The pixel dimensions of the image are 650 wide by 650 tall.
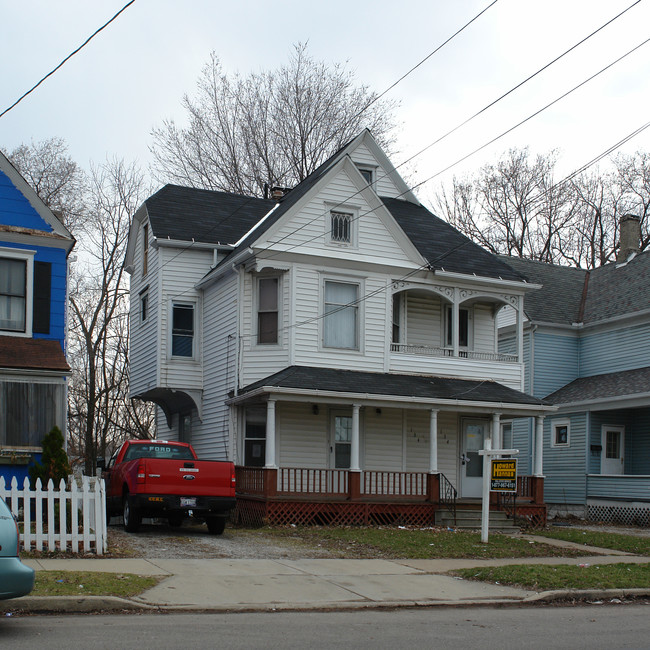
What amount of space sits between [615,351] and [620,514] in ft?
18.3

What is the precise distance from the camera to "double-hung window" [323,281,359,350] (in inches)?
896

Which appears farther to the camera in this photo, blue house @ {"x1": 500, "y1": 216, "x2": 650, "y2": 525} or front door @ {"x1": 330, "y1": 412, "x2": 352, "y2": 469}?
blue house @ {"x1": 500, "y1": 216, "x2": 650, "y2": 525}

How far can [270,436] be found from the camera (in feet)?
67.1

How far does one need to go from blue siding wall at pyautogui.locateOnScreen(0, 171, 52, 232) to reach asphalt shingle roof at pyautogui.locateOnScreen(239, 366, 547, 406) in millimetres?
6201

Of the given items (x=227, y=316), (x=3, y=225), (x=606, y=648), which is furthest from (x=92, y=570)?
(x=227, y=316)

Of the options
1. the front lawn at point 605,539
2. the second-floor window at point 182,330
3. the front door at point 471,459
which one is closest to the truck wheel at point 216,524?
the front lawn at point 605,539

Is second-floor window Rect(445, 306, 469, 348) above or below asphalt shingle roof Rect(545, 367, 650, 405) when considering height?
above

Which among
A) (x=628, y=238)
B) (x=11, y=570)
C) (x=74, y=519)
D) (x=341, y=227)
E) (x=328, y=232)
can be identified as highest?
(x=628, y=238)

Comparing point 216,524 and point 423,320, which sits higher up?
point 423,320

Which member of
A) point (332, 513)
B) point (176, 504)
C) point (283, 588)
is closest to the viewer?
point (283, 588)

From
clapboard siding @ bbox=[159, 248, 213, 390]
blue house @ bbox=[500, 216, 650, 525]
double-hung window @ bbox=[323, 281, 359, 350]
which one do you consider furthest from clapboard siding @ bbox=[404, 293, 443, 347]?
clapboard siding @ bbox=[159, 248, 213, 390]

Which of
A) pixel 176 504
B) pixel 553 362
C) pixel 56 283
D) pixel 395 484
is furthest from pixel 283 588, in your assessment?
pixel 553 362

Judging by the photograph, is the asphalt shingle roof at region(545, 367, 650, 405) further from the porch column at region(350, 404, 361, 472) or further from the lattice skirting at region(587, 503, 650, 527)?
the porch column at region(350, 404, 361, 472)

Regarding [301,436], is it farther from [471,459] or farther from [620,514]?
[620,514]
